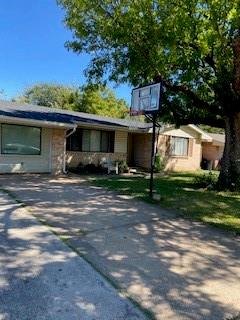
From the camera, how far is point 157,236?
7.13 m

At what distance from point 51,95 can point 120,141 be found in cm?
3359

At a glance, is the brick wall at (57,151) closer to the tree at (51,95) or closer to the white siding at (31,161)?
the white siding at (31,161)

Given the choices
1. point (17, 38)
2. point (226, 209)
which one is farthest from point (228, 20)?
point (17, 38)

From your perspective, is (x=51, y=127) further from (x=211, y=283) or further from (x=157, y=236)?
(x=211, y=283)

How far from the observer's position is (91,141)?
20141 mm

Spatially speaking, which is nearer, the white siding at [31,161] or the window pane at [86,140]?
the white siding at [31,161]

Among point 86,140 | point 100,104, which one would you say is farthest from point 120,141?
point 100,104

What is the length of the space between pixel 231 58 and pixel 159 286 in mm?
10061

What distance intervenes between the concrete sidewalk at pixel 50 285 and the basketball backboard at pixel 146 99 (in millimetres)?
5965

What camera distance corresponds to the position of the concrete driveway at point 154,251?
4461 mm

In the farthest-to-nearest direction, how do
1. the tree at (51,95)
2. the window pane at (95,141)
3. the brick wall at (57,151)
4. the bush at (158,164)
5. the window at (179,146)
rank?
the tree at (51,95) < the window at (179,146) < the bush at (158,164) < the window pane at (95,141) < the brick wall at (57,151)

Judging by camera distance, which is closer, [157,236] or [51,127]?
[157,236]

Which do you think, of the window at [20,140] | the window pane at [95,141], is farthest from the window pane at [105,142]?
the window at [20,140]

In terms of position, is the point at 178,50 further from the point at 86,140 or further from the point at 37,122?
the point at 86,140
